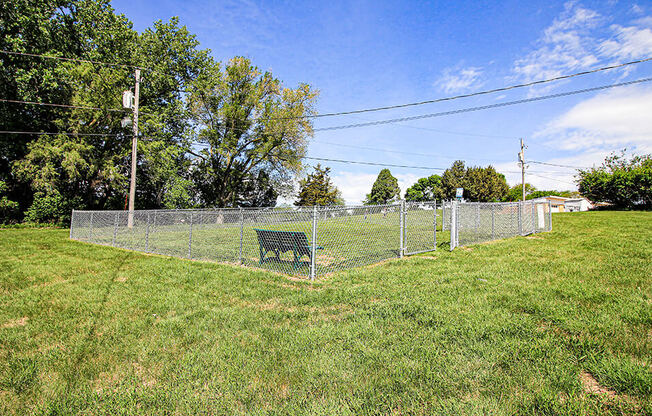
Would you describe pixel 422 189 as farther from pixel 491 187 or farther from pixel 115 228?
pixel 115 228

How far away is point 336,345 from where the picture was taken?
291 centimetres

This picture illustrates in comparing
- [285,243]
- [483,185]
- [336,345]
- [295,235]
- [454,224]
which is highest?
[483,185]

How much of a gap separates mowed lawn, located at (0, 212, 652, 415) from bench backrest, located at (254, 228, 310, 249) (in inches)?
41.3

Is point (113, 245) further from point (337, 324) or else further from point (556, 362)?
point (556, 362)

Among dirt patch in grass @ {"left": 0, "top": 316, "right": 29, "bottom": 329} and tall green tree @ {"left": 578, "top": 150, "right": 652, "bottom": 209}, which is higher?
tall green tree @ {"left": 578, "top": 150, "right": 652, "bottom": 209}

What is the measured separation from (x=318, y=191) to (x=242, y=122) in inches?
→ 954

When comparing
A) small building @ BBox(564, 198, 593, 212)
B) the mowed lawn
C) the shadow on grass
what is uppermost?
small building @ BBox(564, 198, 593, 212)

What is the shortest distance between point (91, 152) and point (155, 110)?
6258 mm

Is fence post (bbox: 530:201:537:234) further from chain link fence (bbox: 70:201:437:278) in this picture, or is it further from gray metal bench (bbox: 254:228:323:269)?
gray metal bench (bbox: 254:228:323:269)

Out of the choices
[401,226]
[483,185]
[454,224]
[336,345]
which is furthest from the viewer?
[483,185]

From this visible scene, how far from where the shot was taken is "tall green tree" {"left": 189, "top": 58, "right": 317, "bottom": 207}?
27.5 metres

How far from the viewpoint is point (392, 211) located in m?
7.68

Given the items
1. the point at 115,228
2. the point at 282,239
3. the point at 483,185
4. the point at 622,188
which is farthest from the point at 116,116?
the point at 483,185

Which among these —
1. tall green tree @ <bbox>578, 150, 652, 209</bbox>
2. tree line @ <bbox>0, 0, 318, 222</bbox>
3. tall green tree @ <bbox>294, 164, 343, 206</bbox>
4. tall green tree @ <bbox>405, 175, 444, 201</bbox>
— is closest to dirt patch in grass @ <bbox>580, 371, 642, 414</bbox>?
tree line @ <bbox>0, 0, 318, 222</bbox>
